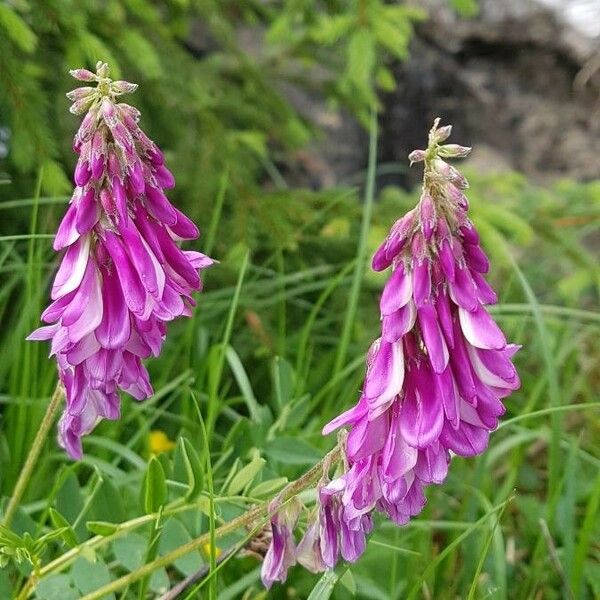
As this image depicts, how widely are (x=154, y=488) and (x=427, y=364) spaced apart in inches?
16.2

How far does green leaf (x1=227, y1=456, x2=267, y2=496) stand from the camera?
132cm

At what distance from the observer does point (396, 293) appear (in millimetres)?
1085

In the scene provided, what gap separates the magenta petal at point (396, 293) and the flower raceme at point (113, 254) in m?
0.26

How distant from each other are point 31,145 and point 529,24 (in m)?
4.14

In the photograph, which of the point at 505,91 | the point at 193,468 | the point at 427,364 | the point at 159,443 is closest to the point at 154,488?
the point at 193,468

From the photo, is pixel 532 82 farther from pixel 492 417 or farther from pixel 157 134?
pixel 492 417

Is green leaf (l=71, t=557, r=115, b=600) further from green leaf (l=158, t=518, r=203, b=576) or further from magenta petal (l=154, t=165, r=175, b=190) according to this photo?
magenta petal (l=154, t=165, r=175, b=190)

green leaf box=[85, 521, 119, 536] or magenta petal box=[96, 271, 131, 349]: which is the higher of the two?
magenta petal box=[96, 271, 131, 349]

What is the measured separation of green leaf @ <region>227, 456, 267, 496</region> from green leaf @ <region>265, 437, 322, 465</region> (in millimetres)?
189

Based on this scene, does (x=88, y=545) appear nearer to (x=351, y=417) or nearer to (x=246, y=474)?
(x=246, y=474)

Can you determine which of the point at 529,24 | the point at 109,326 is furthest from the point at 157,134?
the point at 529,24

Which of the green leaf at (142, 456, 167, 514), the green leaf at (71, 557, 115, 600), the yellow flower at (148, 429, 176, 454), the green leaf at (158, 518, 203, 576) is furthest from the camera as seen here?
the yellow flower at (148, 429, 176, 454)

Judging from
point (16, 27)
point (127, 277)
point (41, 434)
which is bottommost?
point (41, 434)

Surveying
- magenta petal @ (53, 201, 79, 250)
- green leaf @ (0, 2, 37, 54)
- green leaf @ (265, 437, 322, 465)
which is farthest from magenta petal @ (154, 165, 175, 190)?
green leaf @ (0, 2, 37, 54)
